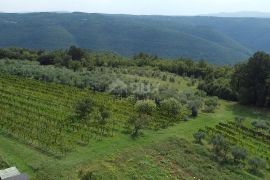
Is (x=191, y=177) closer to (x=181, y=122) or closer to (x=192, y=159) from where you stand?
(x=192, y=159)

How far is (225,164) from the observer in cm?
4144

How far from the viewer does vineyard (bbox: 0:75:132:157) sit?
41562 millimetres

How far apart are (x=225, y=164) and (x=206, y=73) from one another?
2071 inches

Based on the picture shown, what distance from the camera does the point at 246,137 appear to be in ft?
161

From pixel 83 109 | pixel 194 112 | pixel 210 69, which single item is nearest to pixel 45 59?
pixel 210 69

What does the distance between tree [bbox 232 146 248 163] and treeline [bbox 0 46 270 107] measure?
22291 millimetres

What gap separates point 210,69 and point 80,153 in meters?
58.3

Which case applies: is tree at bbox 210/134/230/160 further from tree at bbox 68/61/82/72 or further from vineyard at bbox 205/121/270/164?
tree at bbox 68/61/82/72

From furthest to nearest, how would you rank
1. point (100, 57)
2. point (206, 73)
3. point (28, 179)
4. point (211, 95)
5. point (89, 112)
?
point (100, 57)
point (206, 73)
point (211, 95)
point (89, 112)
point (28, 179)

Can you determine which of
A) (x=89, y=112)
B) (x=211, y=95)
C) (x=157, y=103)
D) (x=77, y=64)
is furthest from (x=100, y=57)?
(x=89, y=112)

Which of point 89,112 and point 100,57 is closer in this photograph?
point 89,112

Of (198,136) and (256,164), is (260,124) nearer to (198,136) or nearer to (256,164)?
(198,136)

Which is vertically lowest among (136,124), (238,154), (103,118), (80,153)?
A: (238,154)

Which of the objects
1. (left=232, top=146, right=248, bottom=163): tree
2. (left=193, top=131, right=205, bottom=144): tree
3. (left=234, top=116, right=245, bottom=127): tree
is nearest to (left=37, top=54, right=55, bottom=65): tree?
(left=234, top=116, right=245, bottom=127): tree
